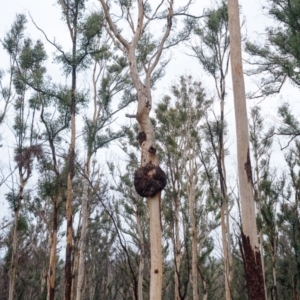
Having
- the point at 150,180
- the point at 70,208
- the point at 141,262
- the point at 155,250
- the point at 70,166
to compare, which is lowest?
the point at 155,250

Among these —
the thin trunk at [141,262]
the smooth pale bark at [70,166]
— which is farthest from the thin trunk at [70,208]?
the thin trunk at [141,262]

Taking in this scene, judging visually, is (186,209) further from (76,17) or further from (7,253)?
(76,17)

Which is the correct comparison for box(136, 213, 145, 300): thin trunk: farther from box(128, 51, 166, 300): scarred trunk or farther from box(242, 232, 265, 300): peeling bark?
box(242, 232, 265, 300): peeling bark

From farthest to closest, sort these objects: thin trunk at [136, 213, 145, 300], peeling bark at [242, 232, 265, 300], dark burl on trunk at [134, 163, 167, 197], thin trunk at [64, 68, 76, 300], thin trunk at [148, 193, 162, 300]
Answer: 1. thin trunk at [136, 213, 145, 300]
2. thin trunk at [64, 68, 76, 300]
3. dark burl on trunk at [134, 163, 167, 197]
4. thin trunk at [148, 193, 162, 300]
5. peeling bark at [242, 232, 265, 300]

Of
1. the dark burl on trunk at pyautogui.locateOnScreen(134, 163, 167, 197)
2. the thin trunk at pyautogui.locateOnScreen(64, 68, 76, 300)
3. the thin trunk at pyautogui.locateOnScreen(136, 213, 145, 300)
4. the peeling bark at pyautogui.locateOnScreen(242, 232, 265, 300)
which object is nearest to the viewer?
the peeling bark at pyautogui.locateOnScreen(242, 232, 265, 300)

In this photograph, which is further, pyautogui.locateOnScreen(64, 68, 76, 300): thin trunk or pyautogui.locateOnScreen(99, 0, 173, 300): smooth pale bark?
pyautogui.locateOnScreen(64, 68, 76, 300): thin trunk

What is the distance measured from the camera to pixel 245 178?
4371 mm

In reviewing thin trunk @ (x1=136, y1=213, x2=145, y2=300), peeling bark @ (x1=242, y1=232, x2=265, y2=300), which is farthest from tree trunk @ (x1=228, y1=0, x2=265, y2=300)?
thin trunk @ (x1=136, y1=213, x2=145, y2=300)

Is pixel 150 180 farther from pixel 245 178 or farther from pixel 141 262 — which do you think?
pixel 141 262

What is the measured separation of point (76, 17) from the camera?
33.4 feet

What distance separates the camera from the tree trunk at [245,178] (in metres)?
4.03

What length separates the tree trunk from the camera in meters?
4.03

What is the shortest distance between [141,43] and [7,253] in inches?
490

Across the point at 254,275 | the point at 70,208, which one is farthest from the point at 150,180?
the point at 70,208
